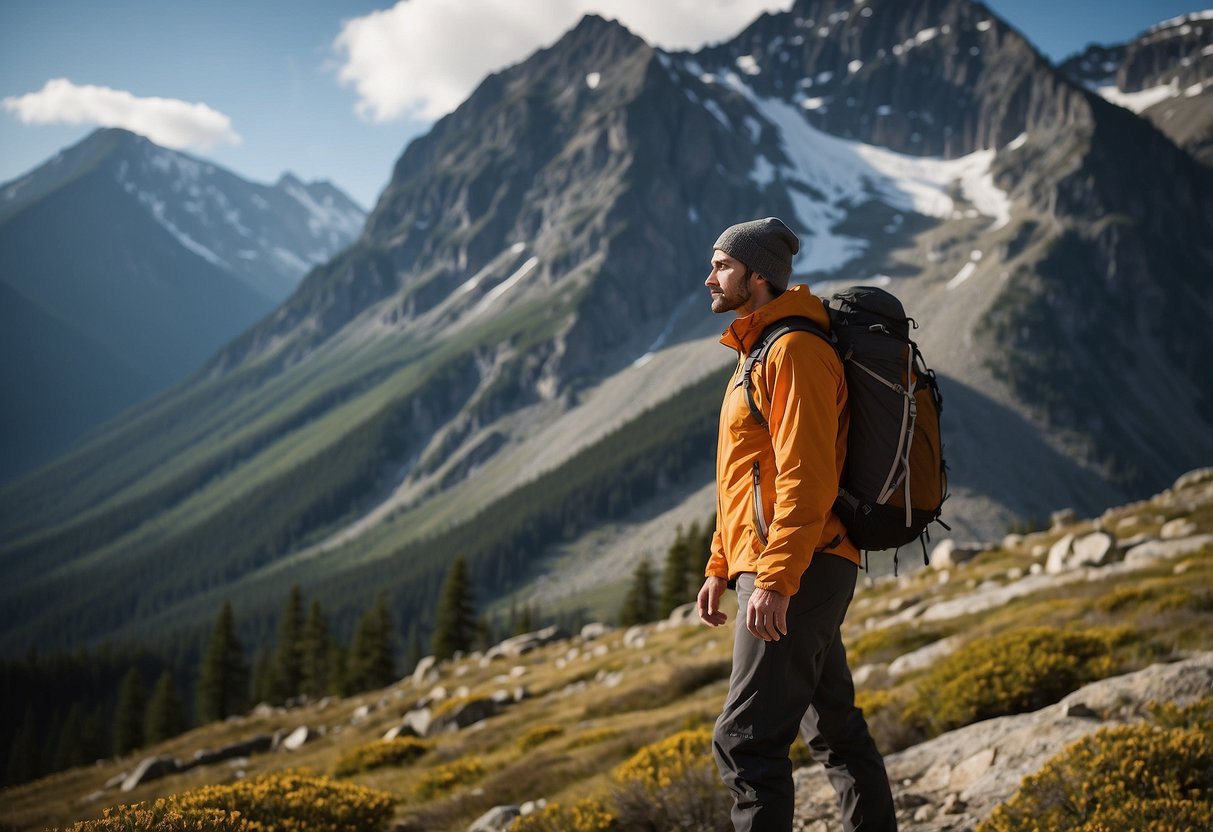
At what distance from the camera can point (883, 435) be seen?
4844 mm

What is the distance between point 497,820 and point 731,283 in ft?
21.8

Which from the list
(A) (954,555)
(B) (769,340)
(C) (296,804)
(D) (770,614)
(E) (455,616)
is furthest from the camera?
(E) (455,616)

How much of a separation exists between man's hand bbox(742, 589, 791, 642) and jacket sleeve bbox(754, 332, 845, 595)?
8 centimetres

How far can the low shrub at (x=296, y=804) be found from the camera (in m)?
7.11

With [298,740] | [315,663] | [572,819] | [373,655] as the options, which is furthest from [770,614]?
[315,663]

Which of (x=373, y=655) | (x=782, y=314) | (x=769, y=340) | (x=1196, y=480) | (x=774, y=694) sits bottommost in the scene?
(x=1196, y=480)

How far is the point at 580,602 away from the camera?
494ft

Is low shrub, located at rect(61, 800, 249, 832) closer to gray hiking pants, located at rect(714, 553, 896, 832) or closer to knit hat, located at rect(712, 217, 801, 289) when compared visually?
gray hiking pants, located at rect(714, 553, 896, 832)

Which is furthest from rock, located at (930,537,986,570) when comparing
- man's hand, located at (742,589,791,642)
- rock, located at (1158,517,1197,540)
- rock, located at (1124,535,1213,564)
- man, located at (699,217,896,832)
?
man's hand, located at (742,589,791,642)

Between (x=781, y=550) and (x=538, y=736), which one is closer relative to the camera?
(x=781, y=550)

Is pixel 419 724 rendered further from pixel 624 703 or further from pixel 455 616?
pixel 455 616

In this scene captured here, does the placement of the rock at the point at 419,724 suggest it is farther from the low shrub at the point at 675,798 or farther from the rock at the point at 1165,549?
the rock at the point at 1165,549

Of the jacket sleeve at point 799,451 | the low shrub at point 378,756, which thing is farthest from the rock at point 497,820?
the low shrub at point 378,756

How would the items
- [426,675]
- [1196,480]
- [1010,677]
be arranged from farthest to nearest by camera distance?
[426,675]
[1196,480]
[1010,677]
